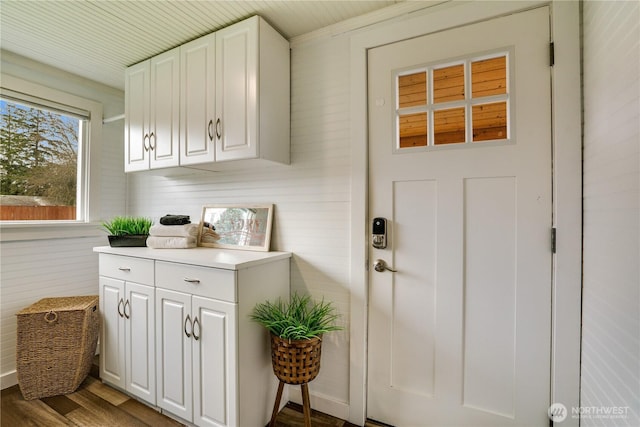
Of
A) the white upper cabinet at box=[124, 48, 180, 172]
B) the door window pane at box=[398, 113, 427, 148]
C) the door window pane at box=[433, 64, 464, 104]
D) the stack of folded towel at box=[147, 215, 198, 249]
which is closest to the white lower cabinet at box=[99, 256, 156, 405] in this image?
the stack of folded towel at box=[147, 215, 198, 249]

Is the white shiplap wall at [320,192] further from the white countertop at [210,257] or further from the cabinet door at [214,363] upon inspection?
the cabinet door at [214,363]

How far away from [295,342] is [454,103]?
1467 mm

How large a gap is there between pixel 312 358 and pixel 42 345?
185 centimetres

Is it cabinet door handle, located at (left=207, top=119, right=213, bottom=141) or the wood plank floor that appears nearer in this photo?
the wood plank floor

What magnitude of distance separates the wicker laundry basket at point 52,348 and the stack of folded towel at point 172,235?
2.11 feet

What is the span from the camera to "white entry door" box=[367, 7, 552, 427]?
1.31 meters

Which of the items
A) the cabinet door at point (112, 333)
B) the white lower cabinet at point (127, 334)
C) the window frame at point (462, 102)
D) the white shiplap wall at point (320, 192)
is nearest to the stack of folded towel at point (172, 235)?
the white lower cabinet at point (127, 334)

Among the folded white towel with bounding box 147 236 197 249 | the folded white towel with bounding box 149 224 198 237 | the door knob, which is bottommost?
the door knob

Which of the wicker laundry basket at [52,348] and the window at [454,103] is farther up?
the window at [454,103]

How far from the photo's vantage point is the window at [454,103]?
4.55 ft

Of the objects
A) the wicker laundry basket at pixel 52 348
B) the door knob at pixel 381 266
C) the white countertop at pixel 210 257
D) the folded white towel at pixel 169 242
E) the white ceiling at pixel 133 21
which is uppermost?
the white ceiling at pixel 133 21

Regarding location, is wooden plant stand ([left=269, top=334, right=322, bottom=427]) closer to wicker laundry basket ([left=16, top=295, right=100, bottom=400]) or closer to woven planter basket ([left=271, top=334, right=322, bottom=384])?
woven planter basket ([left=271, top=334, right=322, bottom=384])

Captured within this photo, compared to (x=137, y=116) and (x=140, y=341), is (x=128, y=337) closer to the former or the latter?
(x=140, y=341)

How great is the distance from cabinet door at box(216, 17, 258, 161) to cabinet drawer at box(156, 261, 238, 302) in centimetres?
66
